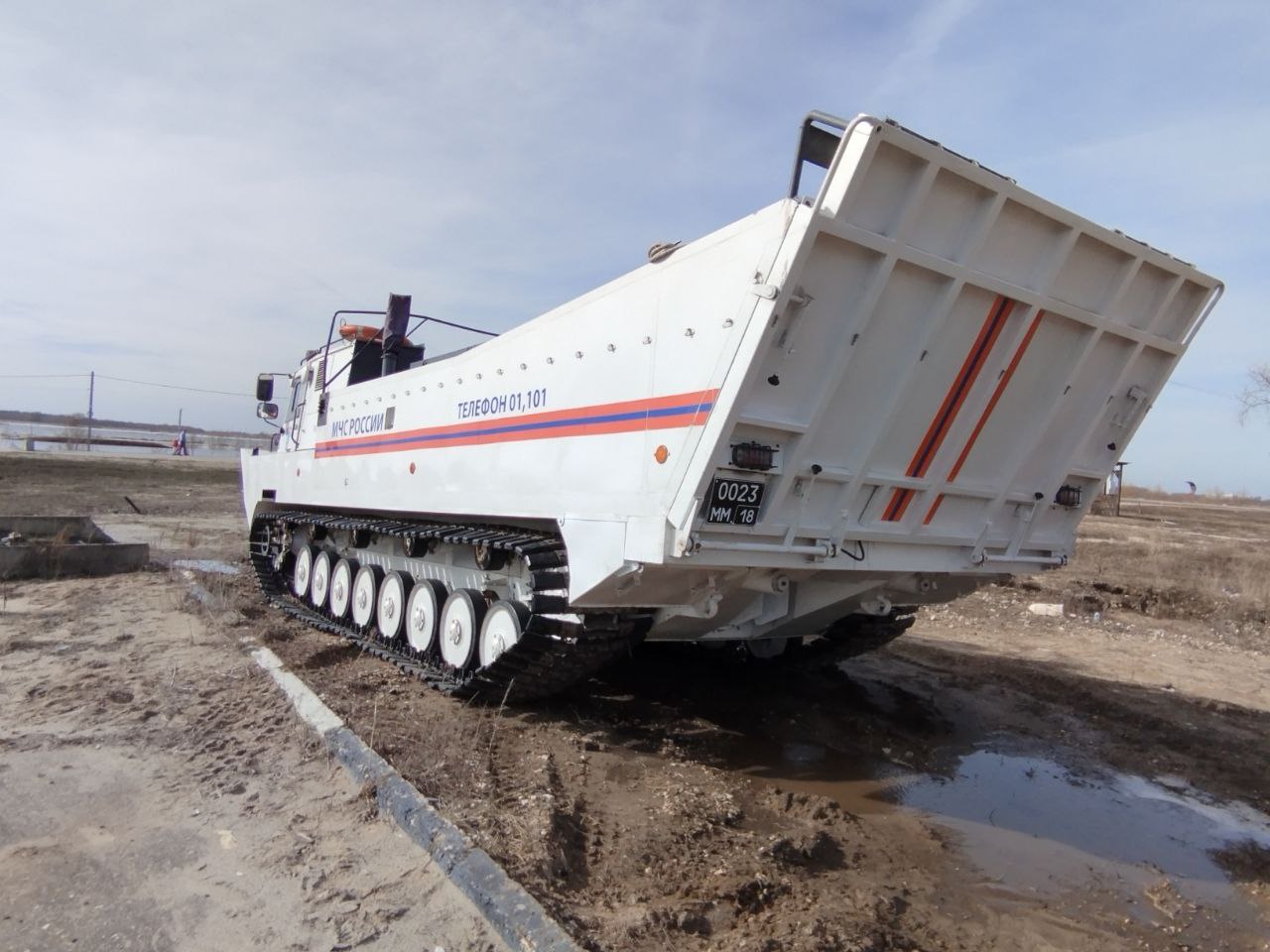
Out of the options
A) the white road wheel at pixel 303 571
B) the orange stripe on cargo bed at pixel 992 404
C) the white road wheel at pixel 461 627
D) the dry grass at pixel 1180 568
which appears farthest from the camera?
the dry grass at pixel 1180 568

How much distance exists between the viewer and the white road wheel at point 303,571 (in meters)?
10.2

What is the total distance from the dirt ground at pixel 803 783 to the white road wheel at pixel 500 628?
1.39ft

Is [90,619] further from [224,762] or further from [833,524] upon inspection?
[833,524]

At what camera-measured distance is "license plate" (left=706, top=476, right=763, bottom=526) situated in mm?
4316

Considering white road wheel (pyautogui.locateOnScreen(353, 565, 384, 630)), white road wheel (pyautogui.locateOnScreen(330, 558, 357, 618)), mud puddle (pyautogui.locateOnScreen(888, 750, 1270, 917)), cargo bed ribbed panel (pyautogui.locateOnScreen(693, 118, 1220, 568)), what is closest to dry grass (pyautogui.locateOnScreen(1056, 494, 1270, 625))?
mud puddle (pyautogui.locateOnScreen(888, 750, 1270, 917))

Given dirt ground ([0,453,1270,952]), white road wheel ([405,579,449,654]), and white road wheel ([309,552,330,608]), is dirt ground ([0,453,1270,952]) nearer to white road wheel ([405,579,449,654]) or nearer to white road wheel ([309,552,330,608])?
white road wheel ([405,579,449,654])

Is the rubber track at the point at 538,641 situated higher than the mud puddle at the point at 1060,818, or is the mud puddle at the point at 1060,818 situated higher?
the rubber track at the point at 538,641

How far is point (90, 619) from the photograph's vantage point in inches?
343

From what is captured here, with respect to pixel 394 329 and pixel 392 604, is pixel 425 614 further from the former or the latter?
pixel 394 329

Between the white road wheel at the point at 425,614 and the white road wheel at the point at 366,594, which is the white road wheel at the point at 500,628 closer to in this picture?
the white road wheel at the point at 425,614

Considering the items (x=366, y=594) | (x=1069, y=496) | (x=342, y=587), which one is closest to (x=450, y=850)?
(x=1069, y=496)

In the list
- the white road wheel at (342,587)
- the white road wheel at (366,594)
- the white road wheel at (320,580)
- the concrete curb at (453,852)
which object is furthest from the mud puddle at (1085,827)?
the white road wheel at (320,580)

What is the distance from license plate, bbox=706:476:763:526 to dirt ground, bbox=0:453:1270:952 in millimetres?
1536

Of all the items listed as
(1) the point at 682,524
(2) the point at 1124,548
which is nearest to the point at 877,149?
(1) the point at 682,524
